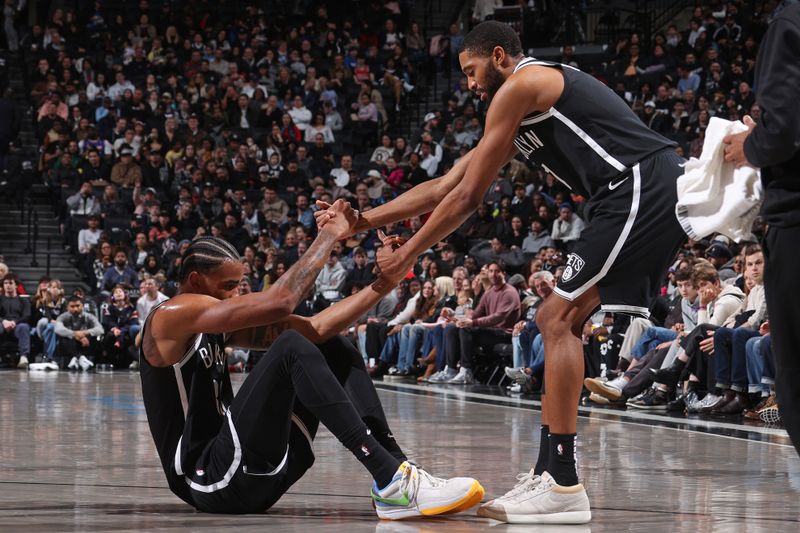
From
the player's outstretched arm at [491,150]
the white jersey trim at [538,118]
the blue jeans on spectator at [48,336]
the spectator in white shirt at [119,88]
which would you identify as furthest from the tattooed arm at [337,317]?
the spectator in white shirt at [119,88]

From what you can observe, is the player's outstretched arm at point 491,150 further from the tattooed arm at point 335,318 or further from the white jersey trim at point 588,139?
the tattooed arm at point 335,318

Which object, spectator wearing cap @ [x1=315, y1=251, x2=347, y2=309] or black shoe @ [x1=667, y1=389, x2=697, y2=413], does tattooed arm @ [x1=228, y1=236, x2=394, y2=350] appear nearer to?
black shoe @ [x1=667, y1=389, x2=697, y2=413]

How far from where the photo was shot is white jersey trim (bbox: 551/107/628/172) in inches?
159

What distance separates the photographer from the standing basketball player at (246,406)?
3801 millimetres

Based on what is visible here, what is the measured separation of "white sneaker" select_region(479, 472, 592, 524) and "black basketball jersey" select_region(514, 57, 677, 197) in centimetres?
104

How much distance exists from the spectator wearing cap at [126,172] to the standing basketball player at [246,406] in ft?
49.1

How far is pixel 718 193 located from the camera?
3.02 metres

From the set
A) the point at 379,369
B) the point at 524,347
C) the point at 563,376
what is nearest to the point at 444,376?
the point at 524,347

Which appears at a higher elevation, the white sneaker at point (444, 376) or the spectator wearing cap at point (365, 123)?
the spectator wearing cap at point (365, 123)

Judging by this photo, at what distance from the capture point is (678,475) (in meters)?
5.26

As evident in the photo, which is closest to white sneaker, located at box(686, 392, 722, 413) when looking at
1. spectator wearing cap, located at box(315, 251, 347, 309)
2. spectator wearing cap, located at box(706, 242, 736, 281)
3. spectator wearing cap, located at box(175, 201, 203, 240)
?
spectator wearing cap, located at box(706, 242, 736, 281)

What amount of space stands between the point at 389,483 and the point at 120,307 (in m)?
12.3

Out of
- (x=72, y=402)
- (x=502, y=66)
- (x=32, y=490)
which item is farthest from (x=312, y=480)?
(x=72, y=402)

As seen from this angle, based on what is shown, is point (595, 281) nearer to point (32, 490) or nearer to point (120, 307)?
point (32, 490)
